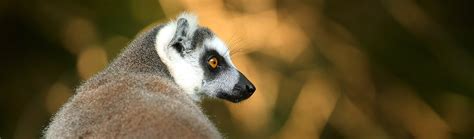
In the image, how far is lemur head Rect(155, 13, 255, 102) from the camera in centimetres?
315

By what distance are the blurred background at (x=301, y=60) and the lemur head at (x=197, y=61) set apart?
329 cm

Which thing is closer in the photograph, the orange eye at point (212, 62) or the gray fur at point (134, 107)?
the gray fur at point (134, 107)

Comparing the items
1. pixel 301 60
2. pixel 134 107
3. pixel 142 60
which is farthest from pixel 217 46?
pixel 301 60

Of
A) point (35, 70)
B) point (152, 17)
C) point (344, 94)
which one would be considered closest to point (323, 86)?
point (344, 94)

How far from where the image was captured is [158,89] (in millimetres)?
2852

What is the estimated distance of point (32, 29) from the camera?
23.0 ft

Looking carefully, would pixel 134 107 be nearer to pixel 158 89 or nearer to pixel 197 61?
pixel 158 89

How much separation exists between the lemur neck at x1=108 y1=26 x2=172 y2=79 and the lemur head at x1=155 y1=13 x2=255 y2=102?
0.08 ft

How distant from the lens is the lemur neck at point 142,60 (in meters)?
3.06

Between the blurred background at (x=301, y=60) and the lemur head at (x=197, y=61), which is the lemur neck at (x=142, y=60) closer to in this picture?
the lemur head at (x=197, y=61)

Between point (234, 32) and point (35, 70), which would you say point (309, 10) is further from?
point (35, 70)

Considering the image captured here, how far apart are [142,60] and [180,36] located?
0.16 m

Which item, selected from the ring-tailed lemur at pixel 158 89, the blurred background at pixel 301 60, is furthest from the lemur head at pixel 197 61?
the blurred background at pixel 301 60

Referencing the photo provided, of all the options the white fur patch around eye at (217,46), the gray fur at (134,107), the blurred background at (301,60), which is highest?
the blurred background at (301,60)
